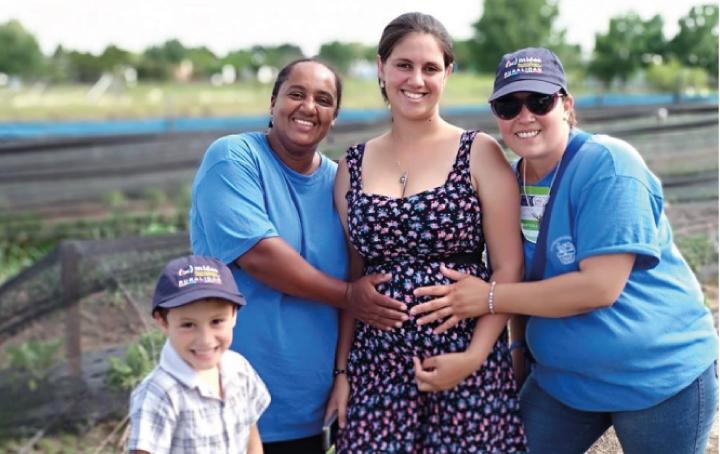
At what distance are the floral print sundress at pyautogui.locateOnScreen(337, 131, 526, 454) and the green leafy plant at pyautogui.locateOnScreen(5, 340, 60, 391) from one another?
3.72 m

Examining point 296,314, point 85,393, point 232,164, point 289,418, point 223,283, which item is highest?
point 232,164

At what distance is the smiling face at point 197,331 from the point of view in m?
2.05

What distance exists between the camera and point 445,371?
226cm

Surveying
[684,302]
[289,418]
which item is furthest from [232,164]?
[684,302]

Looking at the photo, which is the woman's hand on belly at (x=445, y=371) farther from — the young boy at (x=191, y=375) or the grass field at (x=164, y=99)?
the grass field at (x=164, y=99)

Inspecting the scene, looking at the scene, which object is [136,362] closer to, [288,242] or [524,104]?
[288,242]

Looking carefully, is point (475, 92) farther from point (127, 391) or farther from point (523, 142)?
point (523, 142)

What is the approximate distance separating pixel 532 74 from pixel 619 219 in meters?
0.43

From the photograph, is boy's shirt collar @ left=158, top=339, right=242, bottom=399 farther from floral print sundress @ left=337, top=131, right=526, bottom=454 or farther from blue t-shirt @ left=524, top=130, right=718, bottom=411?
blue t-shirt @ left=524, top=130, right=718, bottom=411

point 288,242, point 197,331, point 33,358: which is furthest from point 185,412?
point 33,358

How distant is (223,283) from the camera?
6.80 ft

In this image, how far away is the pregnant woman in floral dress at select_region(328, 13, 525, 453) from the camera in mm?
2275

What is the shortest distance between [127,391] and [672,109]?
16.2ft

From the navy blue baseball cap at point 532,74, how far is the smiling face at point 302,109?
1.71ft
